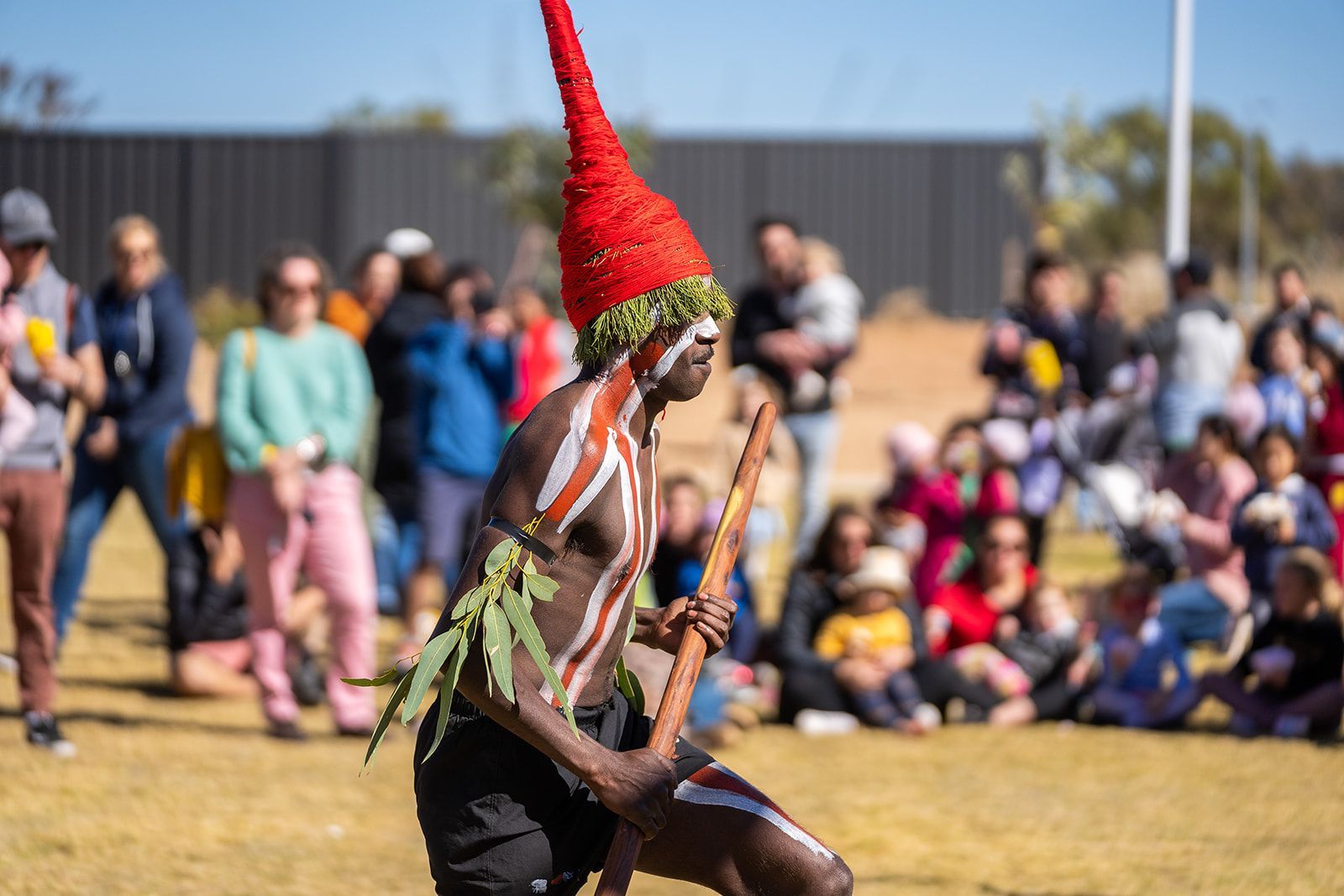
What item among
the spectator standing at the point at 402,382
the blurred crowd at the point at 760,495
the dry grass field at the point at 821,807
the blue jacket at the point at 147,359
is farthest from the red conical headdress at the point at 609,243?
the spectator standing at the point at 402,382

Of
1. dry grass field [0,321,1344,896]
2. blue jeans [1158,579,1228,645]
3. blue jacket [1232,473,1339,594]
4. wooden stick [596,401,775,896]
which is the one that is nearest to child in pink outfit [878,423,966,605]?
blue jeans [1158,579,1228,645]

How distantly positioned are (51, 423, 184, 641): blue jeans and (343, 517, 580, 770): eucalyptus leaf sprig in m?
4.87

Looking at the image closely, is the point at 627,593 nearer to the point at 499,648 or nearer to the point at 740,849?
the point at 499,648

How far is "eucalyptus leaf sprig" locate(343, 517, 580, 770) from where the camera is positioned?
284 centimetres

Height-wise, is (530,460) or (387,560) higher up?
(530,460)

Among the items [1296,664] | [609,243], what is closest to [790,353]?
[1296,664]

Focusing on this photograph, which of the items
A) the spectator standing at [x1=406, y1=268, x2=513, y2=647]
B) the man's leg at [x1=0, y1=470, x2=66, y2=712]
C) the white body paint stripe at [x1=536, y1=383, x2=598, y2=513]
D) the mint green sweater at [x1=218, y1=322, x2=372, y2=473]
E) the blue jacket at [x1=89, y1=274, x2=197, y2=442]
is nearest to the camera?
the white body paint stripe at [x1=536, y1=383, x2=598, y2=513]

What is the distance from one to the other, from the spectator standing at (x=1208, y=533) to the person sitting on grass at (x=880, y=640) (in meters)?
1.32

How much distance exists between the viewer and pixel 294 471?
6.50 metres

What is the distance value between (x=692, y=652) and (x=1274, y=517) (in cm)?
559

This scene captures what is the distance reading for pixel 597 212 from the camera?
10.2ft

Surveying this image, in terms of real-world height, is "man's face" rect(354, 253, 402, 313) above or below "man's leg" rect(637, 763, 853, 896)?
above

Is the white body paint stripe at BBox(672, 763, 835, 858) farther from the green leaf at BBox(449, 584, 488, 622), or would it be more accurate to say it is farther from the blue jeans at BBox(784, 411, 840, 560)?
the blue jeans at BBox(784, 411, 840, 560)

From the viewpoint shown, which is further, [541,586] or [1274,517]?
[1274,517]
